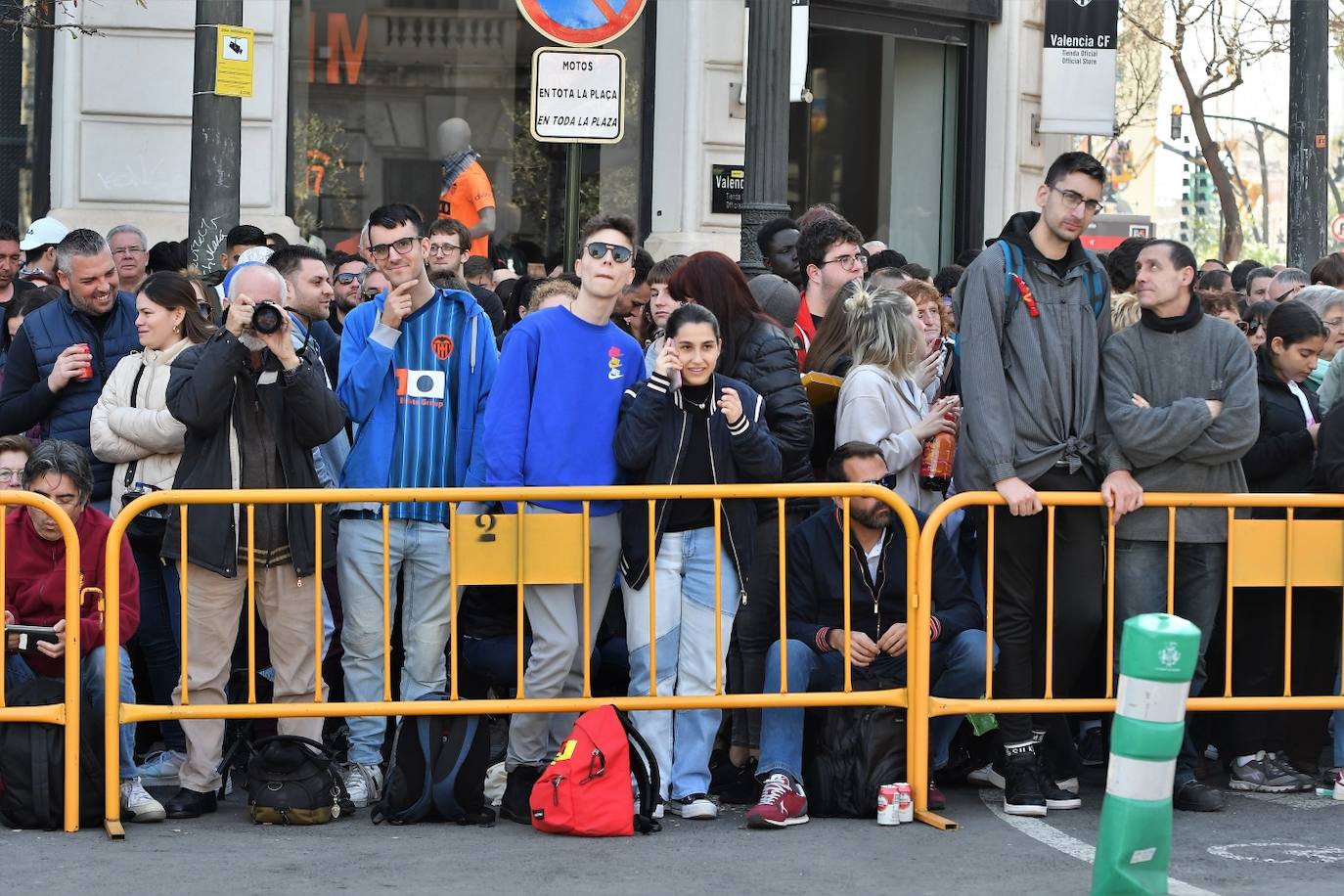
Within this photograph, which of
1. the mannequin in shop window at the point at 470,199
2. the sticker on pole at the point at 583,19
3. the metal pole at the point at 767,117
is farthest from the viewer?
the mannequin in shop window at the point at 470,199

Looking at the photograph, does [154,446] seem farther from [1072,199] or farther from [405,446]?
[1072,199]

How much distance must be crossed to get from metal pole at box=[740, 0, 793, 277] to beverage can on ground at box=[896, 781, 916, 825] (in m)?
3.28

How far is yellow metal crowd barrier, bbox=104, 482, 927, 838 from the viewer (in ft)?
22.8

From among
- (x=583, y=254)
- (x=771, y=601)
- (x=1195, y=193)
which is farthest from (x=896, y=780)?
(x=1195, y=193)

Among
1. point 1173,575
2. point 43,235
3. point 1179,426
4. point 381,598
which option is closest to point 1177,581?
point 1173,575

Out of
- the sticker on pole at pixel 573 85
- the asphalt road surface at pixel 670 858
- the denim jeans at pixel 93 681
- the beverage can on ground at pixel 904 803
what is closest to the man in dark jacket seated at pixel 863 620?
the beverage can on ground at pixel 904 803

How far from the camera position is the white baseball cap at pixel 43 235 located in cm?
Result: 1125

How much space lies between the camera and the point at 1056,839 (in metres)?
6.91

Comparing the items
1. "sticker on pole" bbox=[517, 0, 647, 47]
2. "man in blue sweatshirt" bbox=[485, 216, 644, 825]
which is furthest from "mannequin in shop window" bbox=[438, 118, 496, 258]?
"man in blue sweatshirt" bbox=[485, 216, 644, 825]

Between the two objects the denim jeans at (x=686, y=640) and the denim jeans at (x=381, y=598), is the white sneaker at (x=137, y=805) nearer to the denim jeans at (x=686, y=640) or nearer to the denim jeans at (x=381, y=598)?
the denim jeans at (x=381, y=598)

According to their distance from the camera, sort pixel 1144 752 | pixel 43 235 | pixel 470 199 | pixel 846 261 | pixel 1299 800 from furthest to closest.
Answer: pixel 470 199
pixel 43 235
pixel 846 261
pixel 1299 800
pixel 1144 752

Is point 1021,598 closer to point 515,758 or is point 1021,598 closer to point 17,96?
point 515,758

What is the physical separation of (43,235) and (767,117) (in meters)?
4.49

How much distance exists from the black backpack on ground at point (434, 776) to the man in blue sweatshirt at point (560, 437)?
18 centimetres
